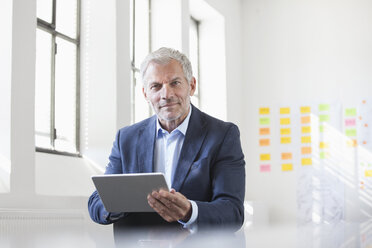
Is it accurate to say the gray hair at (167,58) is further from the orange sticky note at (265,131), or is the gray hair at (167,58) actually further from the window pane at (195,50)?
the orange sticky note at (265,131)

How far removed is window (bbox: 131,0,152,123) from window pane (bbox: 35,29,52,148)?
4.20 ft

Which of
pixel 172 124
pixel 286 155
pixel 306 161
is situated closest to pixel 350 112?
pixel 306 161

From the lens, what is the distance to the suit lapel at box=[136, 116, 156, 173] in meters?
2.19

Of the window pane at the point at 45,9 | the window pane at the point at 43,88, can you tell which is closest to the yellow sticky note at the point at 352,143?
the window pane at the point at 43,88

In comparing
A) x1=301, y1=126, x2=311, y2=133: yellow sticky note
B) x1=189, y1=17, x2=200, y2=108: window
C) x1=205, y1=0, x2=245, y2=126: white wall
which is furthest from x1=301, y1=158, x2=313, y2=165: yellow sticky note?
x1=189, y1=17, x2=200, y2=108: window

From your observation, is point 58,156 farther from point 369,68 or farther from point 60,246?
point 369,68

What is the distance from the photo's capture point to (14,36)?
144 inches

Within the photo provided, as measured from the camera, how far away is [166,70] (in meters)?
2.29

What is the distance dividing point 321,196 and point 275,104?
1.36 meters

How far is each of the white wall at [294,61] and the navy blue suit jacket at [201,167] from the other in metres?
5.35

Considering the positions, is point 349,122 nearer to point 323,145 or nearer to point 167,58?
point 323,145

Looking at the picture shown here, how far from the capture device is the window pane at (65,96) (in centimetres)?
481

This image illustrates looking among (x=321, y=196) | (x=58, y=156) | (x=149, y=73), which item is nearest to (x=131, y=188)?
(x=149, y=73)

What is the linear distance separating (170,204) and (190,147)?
0.38 m
